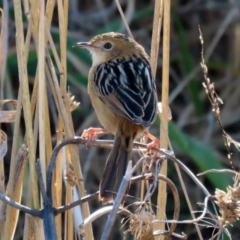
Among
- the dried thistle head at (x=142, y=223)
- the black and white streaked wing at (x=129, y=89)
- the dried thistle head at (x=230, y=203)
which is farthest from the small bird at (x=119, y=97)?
the dried thistle head at (x=230, y=203)

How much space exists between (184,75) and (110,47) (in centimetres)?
212

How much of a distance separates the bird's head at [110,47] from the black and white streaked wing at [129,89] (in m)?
0.10

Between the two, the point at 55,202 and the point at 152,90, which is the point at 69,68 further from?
the point at 55,202

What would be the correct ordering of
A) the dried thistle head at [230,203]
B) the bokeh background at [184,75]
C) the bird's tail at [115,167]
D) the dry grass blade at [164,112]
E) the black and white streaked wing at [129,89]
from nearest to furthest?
the dried thistle head at [230,203] < the bird's tail at [115,167] < the dry grass blade at [164,112] < the black and white streaked wing at [129,89] < the bokeh background at [184,75]

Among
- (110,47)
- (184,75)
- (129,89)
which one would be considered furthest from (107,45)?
(184,75)

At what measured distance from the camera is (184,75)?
584 centimetres

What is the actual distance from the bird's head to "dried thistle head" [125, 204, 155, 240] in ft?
5.61

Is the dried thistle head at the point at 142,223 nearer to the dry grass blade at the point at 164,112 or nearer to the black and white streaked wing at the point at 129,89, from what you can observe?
the dry grass blade at the point at 164,112

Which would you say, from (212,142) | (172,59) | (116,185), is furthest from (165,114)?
(172,59)

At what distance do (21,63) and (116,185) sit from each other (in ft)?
1.95

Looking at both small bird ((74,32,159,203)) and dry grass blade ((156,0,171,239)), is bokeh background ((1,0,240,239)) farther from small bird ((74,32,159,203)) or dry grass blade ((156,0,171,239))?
dry grass blade ((156,0,171,239))

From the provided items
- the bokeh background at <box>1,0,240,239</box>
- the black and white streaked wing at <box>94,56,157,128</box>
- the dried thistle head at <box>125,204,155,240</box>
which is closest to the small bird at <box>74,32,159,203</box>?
the black and white streaked wing at <box>94,56,157,128</box>

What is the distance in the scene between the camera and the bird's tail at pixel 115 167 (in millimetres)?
2506

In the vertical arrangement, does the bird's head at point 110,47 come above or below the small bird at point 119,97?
above
